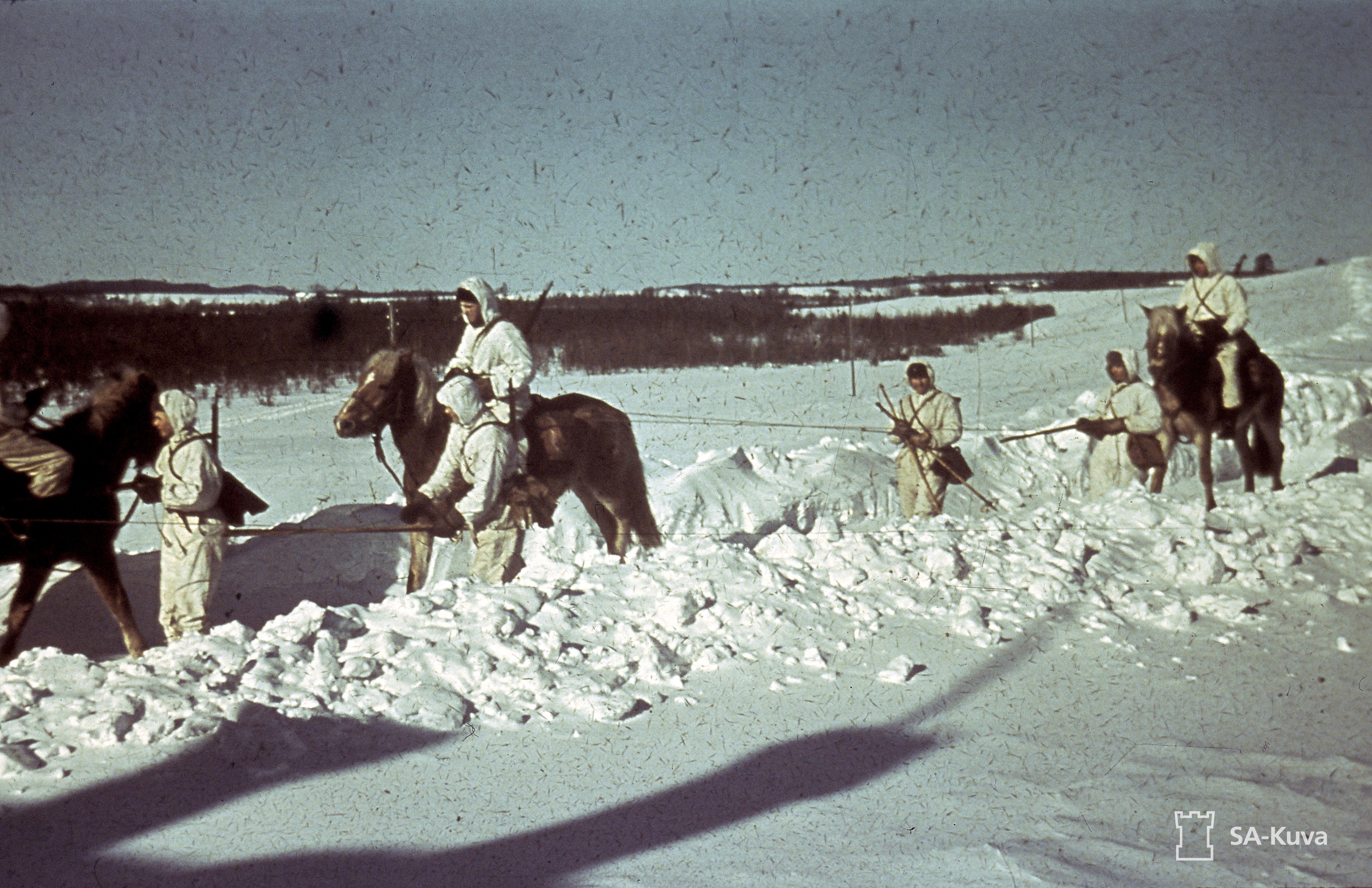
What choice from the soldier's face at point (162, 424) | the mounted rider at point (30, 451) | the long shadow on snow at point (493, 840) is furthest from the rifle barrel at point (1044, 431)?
the mounted rider at point (30, 451)

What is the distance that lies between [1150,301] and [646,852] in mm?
4479

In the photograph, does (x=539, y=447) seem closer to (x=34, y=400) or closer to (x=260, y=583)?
(x=260, y=583)

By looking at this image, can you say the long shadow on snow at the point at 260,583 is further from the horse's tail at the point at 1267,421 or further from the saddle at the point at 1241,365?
the horse's tail at the point at 1267,421

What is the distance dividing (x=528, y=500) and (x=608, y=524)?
2.68 feet

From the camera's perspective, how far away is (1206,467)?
6066mm

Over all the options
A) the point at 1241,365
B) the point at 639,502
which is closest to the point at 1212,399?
the point at 1241,365

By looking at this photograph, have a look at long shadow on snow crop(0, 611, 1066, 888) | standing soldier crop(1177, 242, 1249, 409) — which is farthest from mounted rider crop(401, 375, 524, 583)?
standing soldier crop(1177, 242, 1249, 409)

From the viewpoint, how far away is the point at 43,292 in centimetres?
425

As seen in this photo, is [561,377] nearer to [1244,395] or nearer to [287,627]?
[287,627]

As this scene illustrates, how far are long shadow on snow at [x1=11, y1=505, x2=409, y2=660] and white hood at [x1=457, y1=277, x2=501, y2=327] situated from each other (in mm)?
1282

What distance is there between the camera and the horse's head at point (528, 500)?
5379 mm

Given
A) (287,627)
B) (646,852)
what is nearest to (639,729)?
(646,852)

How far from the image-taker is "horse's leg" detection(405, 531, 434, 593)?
17.7 ft

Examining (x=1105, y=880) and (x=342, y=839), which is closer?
(x=1105, y=880)
